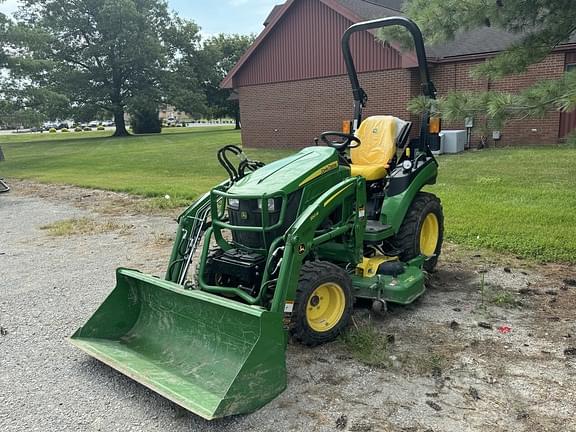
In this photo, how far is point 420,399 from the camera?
9.99 feet

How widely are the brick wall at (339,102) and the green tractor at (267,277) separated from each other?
30.4 feet

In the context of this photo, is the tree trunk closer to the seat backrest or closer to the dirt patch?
the dirt patch

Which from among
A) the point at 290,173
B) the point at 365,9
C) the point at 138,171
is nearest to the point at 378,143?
the point at 290,173

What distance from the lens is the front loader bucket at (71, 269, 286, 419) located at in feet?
9.37

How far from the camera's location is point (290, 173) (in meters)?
3.94

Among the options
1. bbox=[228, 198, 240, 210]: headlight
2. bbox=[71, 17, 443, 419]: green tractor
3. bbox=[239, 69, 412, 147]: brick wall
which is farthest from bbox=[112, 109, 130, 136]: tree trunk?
bbox=[228, 198, 240, 210]: headlight

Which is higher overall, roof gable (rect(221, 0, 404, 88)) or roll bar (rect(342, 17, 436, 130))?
roof gable (rect(221, 0, 404, 88))

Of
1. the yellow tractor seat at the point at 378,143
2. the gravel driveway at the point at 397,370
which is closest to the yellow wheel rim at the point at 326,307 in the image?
the gravel driveway at the point at 397,370

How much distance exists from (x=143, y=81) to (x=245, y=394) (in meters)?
37.6

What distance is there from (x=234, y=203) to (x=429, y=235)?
7.24ft

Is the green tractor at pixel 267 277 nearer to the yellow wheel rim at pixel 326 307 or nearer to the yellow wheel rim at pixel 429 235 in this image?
the yellow wheel rim at pixel 326 307

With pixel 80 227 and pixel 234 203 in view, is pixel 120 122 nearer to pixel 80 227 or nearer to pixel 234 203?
pixel 80 227

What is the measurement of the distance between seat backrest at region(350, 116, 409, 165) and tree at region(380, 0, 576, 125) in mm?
281

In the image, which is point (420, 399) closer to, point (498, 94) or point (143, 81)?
point (498, 94)
